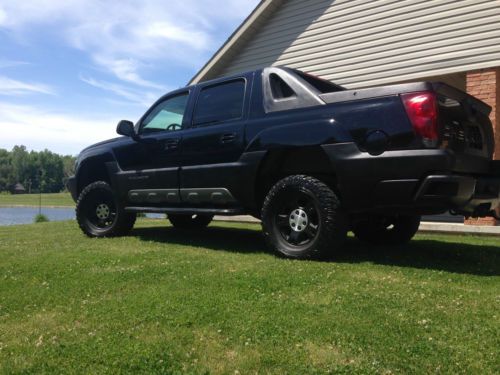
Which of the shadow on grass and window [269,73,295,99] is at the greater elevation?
window [269,73,295,99]

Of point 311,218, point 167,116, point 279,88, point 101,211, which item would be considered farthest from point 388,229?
point 101,211

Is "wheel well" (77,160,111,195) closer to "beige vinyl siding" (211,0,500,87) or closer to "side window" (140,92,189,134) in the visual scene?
"side window" (140,92,189,134)

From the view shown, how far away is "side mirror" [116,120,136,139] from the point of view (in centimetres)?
636

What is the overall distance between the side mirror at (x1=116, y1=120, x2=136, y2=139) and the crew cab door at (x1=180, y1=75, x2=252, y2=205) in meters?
1.00

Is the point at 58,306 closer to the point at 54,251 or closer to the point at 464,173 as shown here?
the point at 54,251

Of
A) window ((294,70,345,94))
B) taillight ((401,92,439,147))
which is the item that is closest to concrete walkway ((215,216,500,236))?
window ((294,70,345,94))

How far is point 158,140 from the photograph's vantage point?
6180 millimetres

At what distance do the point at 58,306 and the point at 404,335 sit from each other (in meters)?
2.43

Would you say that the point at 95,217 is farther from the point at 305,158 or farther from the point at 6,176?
the point at 6,176

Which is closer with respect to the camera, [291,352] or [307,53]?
[291,352]

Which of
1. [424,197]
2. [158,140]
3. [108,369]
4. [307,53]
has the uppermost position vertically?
[307,53]

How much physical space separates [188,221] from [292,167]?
11.2 feet

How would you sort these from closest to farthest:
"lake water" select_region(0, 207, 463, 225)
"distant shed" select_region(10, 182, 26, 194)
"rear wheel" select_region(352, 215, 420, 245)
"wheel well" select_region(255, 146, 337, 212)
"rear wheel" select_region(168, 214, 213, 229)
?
"wheel well" select_region(255, 146, 337, 212), "rear wheel" select_region(352, 215, 420, 245), "rear wheel" select_region(168, 214, 213, 229), "lake water" select_region(0, 207, 463, 225), "distant shed" select_region(10, 182, 26, 194)

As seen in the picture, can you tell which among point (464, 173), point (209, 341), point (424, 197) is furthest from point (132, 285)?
point (464, 173)
